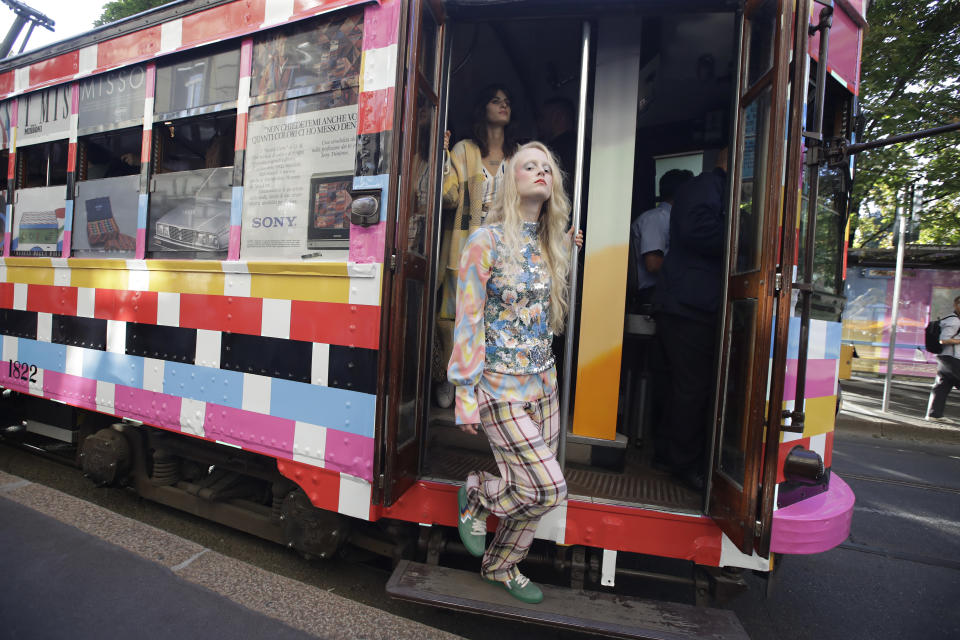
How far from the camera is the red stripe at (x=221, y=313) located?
92.2 inches

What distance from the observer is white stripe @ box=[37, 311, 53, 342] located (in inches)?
121

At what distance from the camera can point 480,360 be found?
5.92ft

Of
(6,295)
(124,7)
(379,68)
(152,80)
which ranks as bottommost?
(6,295)

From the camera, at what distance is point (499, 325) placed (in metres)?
1.91

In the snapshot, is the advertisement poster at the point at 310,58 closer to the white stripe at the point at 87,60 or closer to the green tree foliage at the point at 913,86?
the white stripe at the point at 87,60

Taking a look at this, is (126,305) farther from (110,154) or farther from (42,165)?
(42,165)

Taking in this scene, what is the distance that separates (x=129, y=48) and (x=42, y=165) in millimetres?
1123

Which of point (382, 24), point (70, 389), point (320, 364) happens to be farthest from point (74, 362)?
point (382, 24)

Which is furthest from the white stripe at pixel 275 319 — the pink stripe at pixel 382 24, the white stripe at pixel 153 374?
the pink stripe at pixel 382 24

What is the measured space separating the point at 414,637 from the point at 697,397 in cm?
165

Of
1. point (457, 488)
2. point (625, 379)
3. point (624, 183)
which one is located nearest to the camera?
point (457, 488)

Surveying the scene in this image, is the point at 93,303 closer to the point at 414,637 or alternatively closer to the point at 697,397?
the point at 414,637

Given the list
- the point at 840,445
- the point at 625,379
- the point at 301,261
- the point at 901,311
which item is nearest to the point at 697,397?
the point at 625,379

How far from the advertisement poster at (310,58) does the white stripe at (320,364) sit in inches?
45.0
